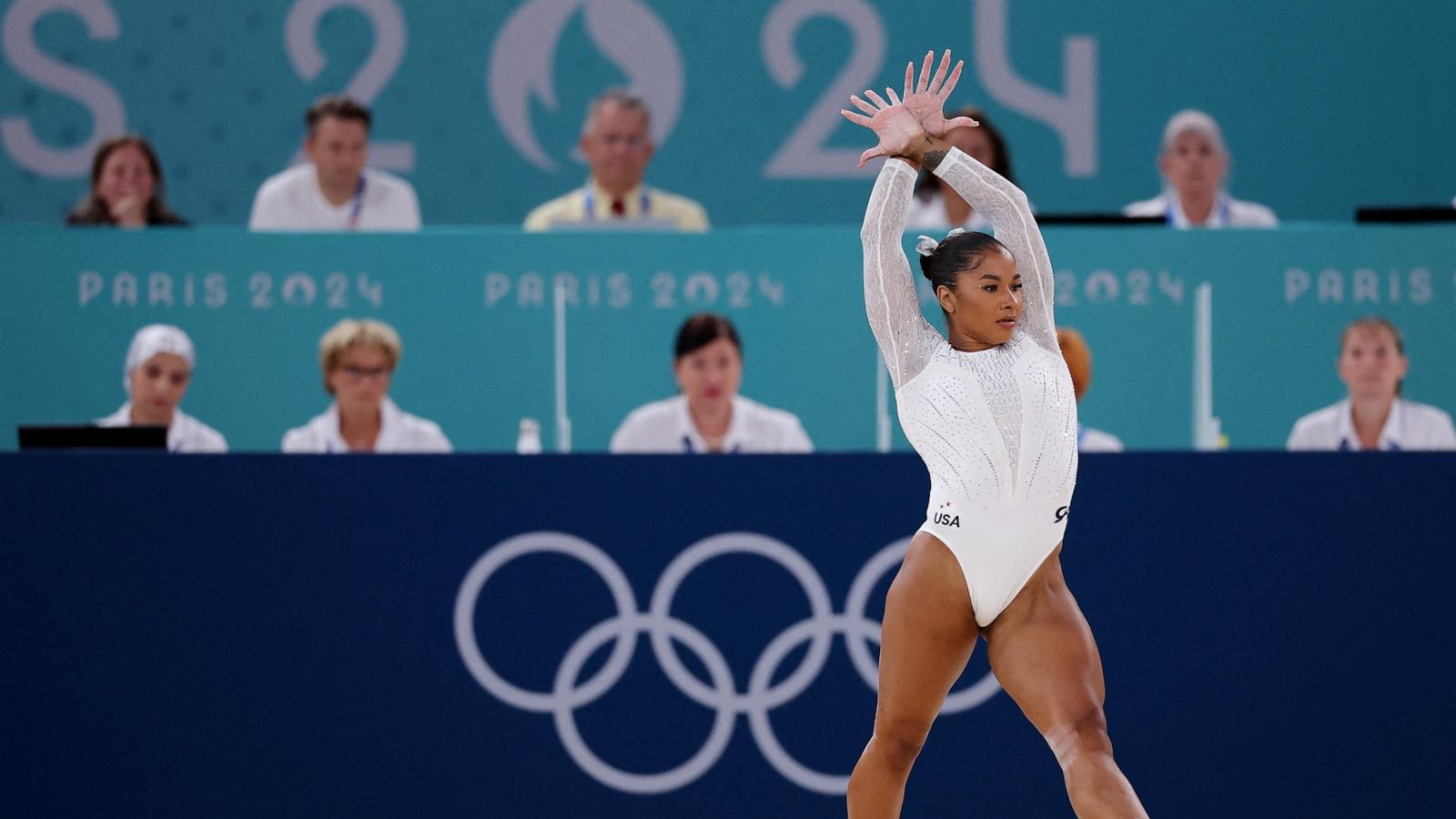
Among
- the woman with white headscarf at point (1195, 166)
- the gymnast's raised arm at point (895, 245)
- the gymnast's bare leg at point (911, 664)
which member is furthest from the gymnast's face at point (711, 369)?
the gymnast's bare leg at point (911, 664)

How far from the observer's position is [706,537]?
19.4 feet

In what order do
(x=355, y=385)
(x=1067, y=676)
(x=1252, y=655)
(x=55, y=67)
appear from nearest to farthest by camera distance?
1. (x=1067, y=676)
2. (x=1252, y=655)
3. (x=355, y=385)
4. (x=55, y=67)

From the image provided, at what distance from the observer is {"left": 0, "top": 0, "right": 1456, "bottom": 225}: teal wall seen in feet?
36.0

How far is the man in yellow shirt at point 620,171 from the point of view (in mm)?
8508

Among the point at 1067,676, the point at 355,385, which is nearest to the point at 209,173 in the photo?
the point at 355,385

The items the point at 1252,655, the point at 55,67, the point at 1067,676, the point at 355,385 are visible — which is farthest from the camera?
the point at 55,67

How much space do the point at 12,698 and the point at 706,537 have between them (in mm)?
2209

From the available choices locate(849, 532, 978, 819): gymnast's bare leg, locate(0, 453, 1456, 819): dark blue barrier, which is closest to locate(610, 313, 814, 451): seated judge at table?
locate(0, 453, 1456, 819): dark blue barrier

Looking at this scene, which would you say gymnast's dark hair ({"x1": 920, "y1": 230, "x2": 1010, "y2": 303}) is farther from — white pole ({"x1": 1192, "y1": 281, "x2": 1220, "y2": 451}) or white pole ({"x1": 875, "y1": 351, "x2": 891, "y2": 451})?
white pole ({"x1": 1192, "y1": 281, "x2": 1220, "y2": 451})

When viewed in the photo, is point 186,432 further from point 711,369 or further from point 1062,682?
point 1062,682

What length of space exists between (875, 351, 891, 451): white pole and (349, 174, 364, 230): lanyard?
257 centimetres

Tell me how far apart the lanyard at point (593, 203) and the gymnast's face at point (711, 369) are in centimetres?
151

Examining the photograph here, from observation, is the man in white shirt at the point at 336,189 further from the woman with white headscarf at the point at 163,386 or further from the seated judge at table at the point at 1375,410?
the seated judge at table at the point at 1375,410

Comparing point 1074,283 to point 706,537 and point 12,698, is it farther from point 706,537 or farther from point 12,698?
point 12,698
